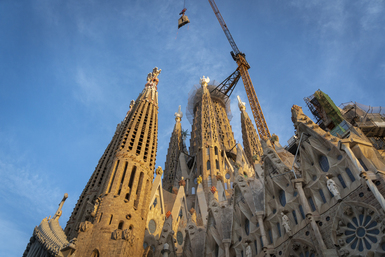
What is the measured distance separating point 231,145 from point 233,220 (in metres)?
27.2

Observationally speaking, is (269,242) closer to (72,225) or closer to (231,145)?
(72,225)

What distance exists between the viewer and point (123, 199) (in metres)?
22.6

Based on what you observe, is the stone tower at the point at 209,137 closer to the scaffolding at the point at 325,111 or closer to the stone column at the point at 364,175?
the scaffolding at the point at 325,111

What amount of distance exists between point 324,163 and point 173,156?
39140 millimetres

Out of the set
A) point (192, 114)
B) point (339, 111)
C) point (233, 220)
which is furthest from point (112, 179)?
point (192, 114)

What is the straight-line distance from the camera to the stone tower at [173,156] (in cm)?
4919

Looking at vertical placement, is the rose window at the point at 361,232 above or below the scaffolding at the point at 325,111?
below

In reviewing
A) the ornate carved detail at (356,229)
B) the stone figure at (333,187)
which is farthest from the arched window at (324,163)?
the ornate carved detail at (356,229)

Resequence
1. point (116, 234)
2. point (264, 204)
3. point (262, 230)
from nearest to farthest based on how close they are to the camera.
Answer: point (262, 230)
point (264, 204)
point (116, 234)

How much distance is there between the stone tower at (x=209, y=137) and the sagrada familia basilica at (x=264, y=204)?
226 centimetres

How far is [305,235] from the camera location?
15.1 m

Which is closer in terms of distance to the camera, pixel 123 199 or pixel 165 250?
pixel 165 250

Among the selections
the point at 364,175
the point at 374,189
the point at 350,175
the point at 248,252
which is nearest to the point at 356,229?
the point at 374,189

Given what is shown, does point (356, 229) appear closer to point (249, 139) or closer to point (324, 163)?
point (324, 163)
